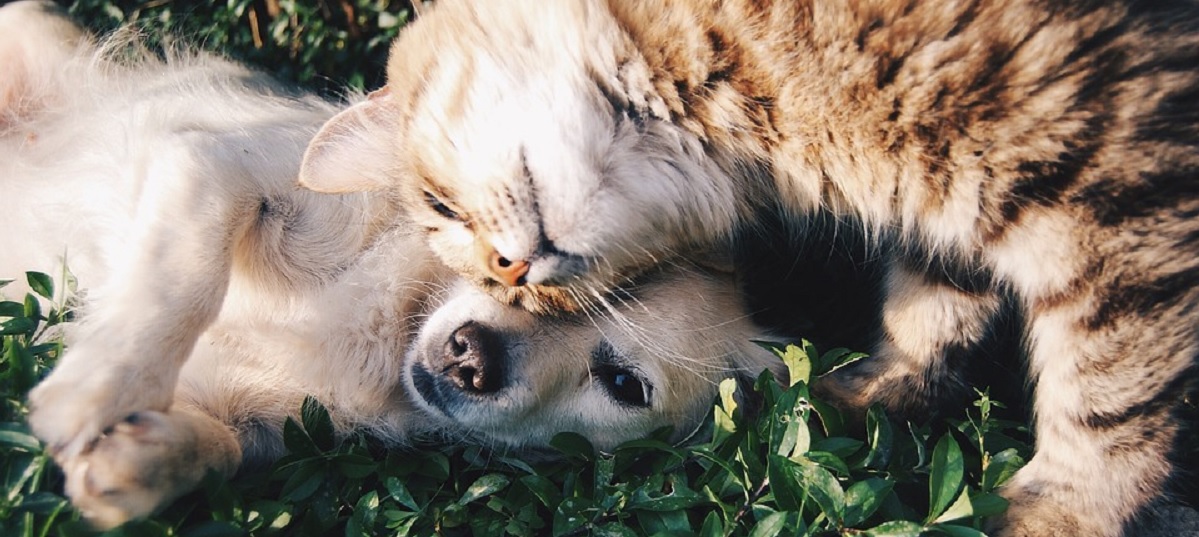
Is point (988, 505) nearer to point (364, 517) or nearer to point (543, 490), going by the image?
point (543, 490)

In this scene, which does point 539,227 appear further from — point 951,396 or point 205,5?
point 205,5

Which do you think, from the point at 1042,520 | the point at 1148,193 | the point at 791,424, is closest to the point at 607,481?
the point at 791,424

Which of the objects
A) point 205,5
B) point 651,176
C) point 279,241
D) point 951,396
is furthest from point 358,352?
point 205,5

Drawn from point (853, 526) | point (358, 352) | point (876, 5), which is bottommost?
point (358, 352)

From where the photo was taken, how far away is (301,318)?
3.31 meters

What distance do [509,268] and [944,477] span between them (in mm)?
1219

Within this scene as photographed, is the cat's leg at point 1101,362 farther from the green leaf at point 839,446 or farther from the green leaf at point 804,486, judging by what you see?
the green leaf at point 804,486

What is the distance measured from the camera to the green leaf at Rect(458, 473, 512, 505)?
278 centimetres

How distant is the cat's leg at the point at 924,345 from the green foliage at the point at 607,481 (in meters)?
0.09

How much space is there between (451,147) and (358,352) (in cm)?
80

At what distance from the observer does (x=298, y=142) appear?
353cm

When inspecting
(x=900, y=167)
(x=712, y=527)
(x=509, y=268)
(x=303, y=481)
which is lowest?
(x=303, y=481)

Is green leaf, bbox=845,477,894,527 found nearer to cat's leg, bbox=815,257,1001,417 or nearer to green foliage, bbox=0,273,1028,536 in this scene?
green foliage, bbox=0,273,1028,536

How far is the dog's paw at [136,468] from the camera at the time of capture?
2406 mm
